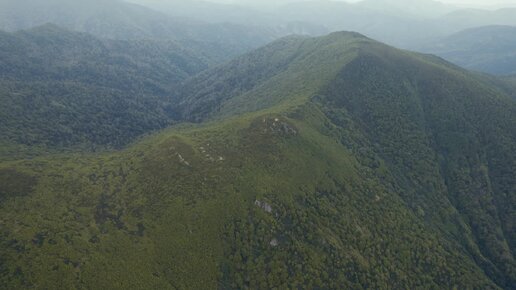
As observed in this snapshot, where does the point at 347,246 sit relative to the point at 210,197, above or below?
below

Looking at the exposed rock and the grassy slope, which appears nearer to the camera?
the grassy slope

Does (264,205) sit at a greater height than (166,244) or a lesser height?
greater

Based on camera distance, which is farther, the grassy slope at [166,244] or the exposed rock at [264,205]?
the exposed rock at [264,205]

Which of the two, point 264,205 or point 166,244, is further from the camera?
point 264,205

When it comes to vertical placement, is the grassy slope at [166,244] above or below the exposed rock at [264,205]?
below

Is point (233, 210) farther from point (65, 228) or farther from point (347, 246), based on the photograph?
point (65, 228)

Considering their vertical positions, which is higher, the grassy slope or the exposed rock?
the exposed rock

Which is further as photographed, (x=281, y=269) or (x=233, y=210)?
(x=233, y=210)

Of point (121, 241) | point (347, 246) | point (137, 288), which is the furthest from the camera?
point (347, 246)

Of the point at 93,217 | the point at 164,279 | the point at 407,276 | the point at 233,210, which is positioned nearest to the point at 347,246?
the point at 407,276

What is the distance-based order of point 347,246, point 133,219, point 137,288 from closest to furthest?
point 137,288
point 133,219
point 347,246
